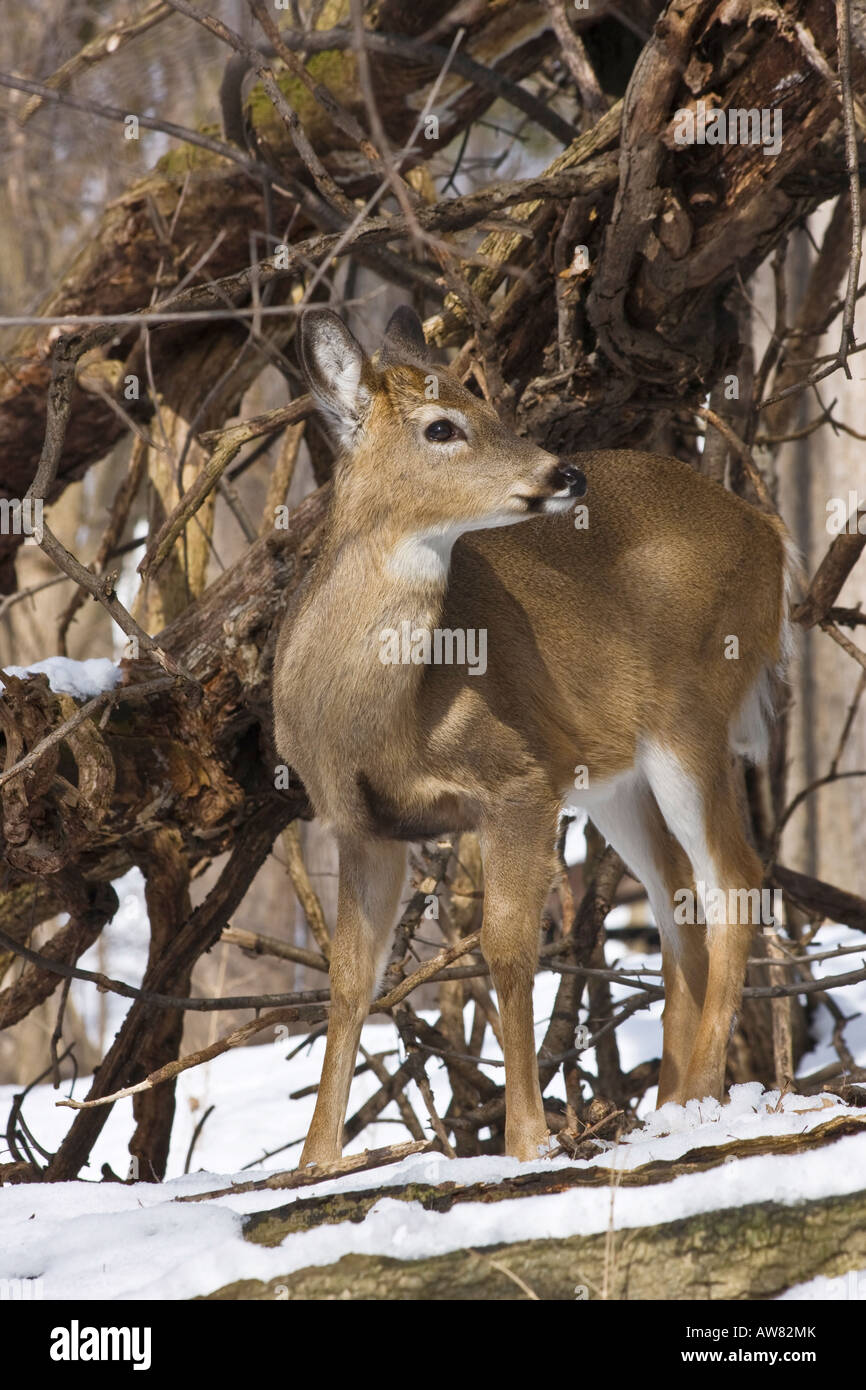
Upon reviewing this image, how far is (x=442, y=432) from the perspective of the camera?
5.09 meters

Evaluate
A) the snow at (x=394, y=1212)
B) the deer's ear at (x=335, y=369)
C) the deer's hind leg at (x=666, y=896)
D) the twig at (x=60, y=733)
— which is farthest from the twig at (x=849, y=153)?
the twig at (x=60, y=733)

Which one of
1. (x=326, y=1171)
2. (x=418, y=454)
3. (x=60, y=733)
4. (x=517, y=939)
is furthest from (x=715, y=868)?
(x=60, y=733)

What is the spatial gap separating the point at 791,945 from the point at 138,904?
11154mm

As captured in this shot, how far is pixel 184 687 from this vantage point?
588 cm

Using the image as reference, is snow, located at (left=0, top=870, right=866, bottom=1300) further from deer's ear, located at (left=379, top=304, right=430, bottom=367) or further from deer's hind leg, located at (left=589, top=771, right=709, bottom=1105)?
deer's ear, located at (left=379, top=304, right=430, bottom=367)

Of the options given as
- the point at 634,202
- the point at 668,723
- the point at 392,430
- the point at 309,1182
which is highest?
the point at 634,202

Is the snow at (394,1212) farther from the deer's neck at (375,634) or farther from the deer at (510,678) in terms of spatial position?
the deer's neck at (375,634)

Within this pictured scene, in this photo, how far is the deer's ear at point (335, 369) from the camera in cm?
509

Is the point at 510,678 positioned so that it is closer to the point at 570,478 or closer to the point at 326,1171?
the point at 570,478

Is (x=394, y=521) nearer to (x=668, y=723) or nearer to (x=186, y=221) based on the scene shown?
(x=668, y=723)

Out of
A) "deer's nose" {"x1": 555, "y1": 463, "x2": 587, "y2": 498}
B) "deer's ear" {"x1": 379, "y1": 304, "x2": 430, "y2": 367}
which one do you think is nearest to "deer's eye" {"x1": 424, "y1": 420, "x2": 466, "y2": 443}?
"deer's nose" {"x1": 555, "y1": 463, "x2": 587, "y2": 498}

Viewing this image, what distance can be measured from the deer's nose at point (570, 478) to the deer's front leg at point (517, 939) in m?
1.13

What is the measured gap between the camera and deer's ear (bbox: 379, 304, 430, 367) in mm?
5504
